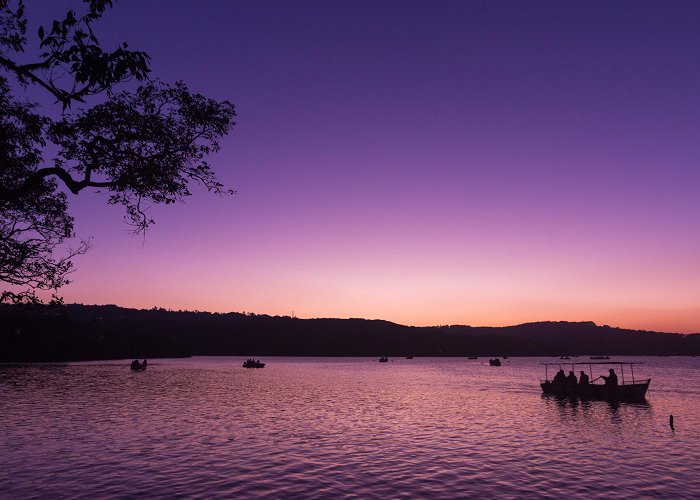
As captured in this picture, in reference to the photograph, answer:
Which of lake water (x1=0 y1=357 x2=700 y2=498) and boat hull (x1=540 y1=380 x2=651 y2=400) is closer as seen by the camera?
lake water (x1=0 y1=357 x2=700 y2=498)

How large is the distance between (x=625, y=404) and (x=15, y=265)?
67.7m

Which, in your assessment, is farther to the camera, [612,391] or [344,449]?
[612,391]

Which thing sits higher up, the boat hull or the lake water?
the boat hull

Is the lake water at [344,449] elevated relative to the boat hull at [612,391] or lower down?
lower down

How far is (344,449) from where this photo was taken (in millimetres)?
33750

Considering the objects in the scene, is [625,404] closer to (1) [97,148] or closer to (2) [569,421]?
(2) [569,421]

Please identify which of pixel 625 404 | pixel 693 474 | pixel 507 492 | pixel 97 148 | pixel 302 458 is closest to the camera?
pixel 97 148

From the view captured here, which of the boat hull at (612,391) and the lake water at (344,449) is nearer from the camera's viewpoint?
the lake water at (344,449)

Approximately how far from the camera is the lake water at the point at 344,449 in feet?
78.3

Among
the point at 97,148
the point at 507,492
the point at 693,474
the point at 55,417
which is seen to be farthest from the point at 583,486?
the point at 55,417

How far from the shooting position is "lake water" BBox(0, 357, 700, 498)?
940 inches

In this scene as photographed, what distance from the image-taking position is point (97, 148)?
1622 cm

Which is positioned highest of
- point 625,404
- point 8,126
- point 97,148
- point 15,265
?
point 8,126

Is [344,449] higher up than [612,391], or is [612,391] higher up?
[612,391]
